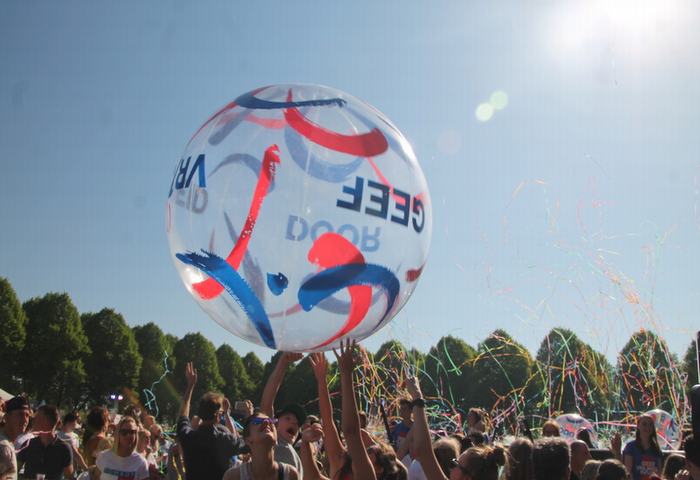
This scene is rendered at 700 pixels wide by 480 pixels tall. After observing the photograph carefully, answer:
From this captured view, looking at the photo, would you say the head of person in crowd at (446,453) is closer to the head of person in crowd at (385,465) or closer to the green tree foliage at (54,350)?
the head of person in crowd at (385,465)

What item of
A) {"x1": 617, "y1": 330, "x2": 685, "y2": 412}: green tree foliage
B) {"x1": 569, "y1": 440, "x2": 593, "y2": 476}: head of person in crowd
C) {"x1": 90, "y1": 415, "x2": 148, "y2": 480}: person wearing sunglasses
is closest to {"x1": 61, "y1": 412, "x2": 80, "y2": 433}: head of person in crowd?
{"x1": 90, "y1": 415, "x2": 148, "y2": 480}: person wearing sunglasses

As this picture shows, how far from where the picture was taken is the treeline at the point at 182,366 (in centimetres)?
4681

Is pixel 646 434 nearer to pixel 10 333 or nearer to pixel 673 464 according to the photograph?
pixel 673 464

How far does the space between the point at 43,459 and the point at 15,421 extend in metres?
0.99

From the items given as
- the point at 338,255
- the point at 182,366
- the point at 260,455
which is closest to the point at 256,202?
the point at 338,255

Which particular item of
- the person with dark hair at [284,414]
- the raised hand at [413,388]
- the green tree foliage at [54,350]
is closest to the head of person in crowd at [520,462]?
the raised hand at [413,388]

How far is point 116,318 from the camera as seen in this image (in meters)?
55.6

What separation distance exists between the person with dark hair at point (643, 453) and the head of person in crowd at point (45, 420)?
6269 millimetres

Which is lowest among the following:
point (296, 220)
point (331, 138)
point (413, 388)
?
point (413, 388)

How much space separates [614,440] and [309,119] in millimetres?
5461

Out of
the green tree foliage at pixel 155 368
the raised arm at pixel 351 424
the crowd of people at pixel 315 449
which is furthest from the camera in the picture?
the green tree foliage at pixel 155 368

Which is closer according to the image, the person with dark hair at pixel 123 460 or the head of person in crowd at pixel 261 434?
the head of person in crowd at pixel 261 434

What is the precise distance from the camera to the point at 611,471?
466cm

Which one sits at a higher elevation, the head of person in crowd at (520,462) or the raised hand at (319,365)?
the raised hand at (319,365)
